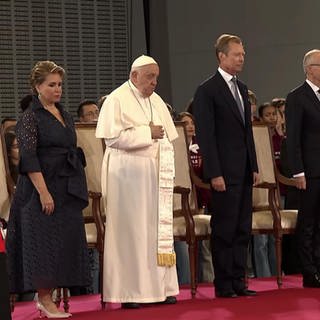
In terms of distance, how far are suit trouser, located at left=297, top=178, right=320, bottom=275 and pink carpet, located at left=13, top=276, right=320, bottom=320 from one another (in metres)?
0.17

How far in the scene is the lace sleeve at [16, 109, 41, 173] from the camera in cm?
535

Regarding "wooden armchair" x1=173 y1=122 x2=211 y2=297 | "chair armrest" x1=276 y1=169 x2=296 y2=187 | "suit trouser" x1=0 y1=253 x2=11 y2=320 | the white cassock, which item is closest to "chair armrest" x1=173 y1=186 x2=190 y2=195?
"wooden armchair" x1=173 y1=122 x2=211 y2=297

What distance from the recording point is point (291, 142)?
628cm

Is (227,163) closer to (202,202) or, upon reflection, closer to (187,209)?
(187,209)

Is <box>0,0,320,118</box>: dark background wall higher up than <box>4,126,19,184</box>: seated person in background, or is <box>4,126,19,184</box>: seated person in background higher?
<box>0,0,320,118</box>: dark background wall

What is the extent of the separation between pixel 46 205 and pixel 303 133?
73.4 inches

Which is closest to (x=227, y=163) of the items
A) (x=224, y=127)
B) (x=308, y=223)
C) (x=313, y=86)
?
(x=224, y=127)

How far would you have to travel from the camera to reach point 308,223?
6359 mm

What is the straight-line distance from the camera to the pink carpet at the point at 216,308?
208 inches

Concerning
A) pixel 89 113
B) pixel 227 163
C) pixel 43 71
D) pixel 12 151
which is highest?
pixel 43 71

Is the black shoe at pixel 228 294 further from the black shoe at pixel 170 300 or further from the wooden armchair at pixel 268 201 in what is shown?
the wooden armchair at pixel 268 201

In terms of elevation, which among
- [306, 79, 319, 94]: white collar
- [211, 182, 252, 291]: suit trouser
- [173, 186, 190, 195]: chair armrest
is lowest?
[211, 182, 252, 291]: suit trouser

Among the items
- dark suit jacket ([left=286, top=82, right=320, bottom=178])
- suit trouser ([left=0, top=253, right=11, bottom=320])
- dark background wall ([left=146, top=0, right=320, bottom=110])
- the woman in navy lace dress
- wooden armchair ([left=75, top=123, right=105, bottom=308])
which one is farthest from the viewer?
dark background wall ([left=146, top=0, right=320, bottom=110])

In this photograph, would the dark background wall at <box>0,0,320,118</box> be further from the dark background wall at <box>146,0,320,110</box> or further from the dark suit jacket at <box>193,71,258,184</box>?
the dark suit jacket at <box>193,71,258,184</box>
